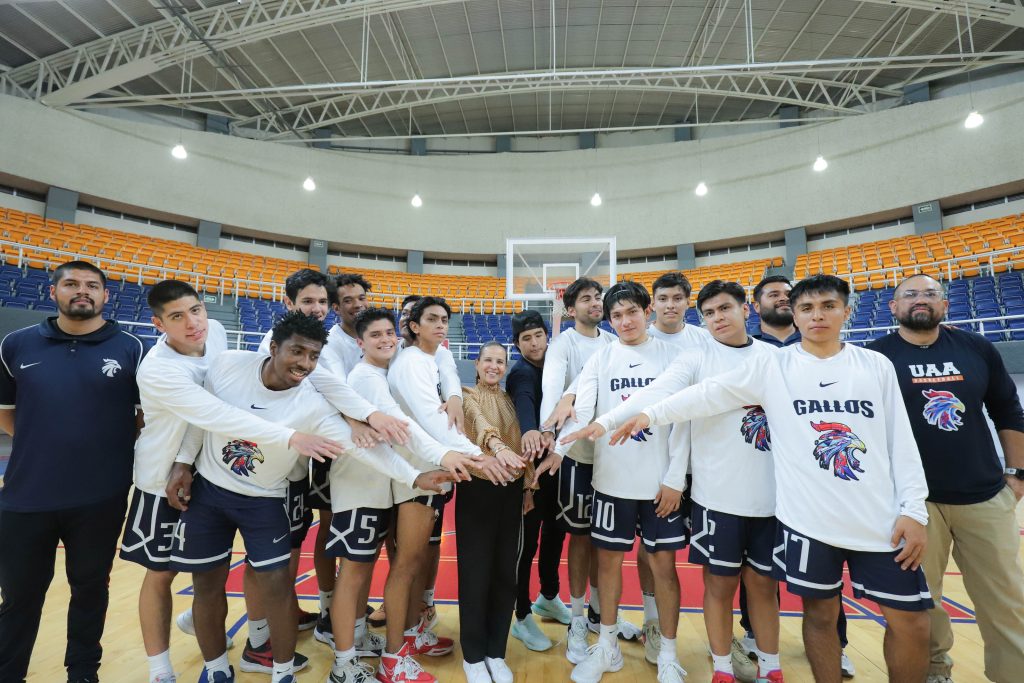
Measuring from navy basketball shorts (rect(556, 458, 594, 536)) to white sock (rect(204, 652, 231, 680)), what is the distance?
185cm

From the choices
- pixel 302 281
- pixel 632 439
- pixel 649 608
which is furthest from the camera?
pixel 302 281

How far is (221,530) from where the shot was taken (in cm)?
220

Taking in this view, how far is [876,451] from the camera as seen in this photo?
1893 mm

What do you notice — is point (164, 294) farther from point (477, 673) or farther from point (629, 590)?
point (629, 590)

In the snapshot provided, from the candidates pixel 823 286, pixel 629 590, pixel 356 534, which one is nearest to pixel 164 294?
pixel 356 534

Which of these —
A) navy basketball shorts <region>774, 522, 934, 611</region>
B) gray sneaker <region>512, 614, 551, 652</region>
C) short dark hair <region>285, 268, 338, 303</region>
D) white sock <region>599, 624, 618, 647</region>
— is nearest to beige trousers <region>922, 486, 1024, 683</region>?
navy basketball shorts <region>774, 522, 934, 611</region>

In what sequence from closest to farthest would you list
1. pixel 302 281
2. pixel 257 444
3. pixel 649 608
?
pixel 257 444, pixel 649 608, pixel 302 281

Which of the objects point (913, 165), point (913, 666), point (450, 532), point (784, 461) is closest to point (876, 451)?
point (784, 461)

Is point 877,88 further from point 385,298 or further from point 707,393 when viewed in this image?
point 707,393

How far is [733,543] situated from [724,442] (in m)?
0.45

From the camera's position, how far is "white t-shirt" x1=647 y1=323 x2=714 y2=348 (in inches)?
112

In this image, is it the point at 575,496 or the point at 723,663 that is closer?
the point at 723,663

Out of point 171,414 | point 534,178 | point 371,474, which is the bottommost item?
point 371,474

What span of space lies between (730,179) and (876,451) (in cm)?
1588
